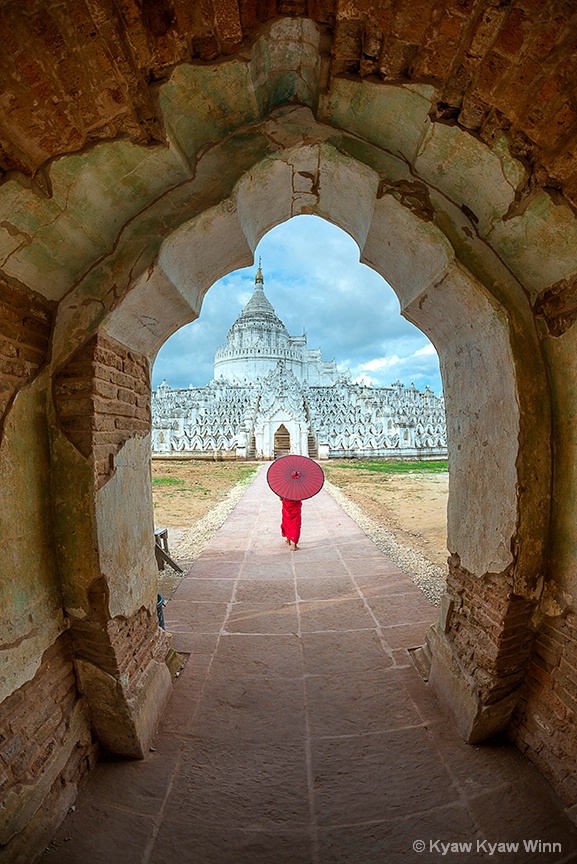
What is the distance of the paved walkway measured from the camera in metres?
1.99

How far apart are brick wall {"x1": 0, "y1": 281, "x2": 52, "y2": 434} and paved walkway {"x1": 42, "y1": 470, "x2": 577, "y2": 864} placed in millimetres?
2166

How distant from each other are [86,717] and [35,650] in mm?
712

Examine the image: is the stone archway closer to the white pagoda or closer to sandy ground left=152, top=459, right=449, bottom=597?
sandy ground left=152, top=459, right=449, bottom=597

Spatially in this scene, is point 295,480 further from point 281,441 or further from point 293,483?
point 281,441

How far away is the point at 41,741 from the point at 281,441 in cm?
2565

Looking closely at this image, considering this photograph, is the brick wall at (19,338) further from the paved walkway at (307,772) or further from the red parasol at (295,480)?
the red parasol at (295,480)

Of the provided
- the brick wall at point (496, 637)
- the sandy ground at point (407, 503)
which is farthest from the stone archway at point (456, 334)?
the sandy ground at point (407, 503)

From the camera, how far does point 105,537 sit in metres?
2.40

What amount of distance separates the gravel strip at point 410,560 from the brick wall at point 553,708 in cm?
145

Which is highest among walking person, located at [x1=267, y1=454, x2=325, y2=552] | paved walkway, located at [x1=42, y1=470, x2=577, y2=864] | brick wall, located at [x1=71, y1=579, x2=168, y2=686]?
walking person, located at [x1=267, y1=454, x2=325, y2=552]

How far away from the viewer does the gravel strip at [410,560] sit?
16.6ft

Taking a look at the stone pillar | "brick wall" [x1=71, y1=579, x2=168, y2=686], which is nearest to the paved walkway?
the stone pillar

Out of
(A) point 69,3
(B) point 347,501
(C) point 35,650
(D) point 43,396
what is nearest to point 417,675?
(C) point 35,650

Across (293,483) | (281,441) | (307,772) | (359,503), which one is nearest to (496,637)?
(307,772)
